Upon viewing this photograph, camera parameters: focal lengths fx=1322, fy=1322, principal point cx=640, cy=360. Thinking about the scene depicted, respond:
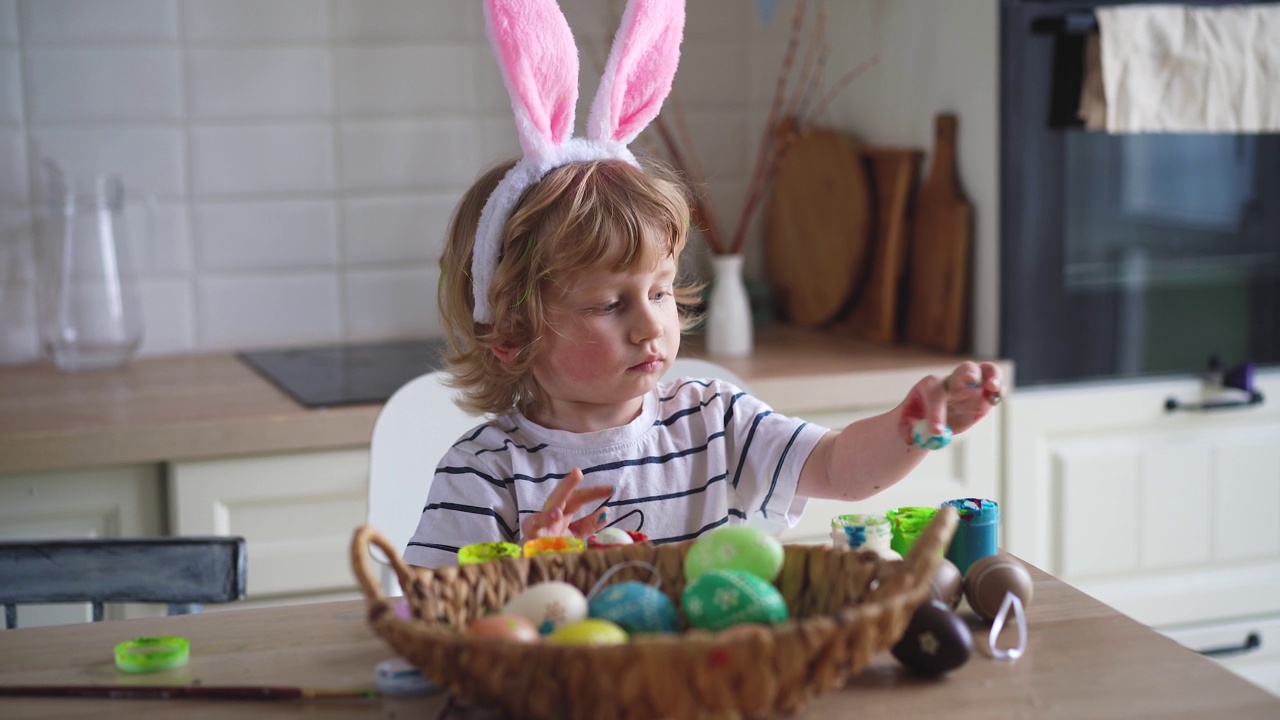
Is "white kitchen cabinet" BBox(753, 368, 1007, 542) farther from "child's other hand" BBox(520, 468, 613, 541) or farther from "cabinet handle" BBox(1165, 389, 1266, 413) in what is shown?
"child's other hand" BBox(520, 468, 613, 541)

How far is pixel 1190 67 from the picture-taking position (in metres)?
1.94

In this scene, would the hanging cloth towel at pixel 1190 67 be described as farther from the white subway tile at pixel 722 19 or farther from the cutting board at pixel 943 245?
the white subway tile at pixel 722 19

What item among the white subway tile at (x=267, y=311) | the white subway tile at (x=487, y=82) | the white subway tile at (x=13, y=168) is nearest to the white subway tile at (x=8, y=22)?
the white subway tile at (x=13, y=168)

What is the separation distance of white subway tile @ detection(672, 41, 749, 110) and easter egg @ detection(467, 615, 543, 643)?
180 cm

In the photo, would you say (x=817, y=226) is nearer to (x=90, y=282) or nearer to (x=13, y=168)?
(x=90, y=282)

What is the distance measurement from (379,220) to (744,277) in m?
0.70

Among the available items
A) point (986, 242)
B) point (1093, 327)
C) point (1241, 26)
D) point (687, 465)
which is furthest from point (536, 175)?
point (1241, 26)

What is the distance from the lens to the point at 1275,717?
0.75 meters

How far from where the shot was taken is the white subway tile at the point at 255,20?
221 centimetres

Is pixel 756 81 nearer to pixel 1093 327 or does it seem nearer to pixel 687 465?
pixel 1093 327

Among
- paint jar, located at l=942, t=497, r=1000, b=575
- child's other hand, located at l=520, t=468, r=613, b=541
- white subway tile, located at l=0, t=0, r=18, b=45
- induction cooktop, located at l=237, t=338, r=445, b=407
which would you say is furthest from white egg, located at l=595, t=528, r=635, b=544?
white subway tile, located at l=0, t=0, r=18, b=45

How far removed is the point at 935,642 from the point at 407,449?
2.68 ft

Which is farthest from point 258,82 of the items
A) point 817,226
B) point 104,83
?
point 817,226

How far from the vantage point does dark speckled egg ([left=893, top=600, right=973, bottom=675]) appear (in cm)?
82
